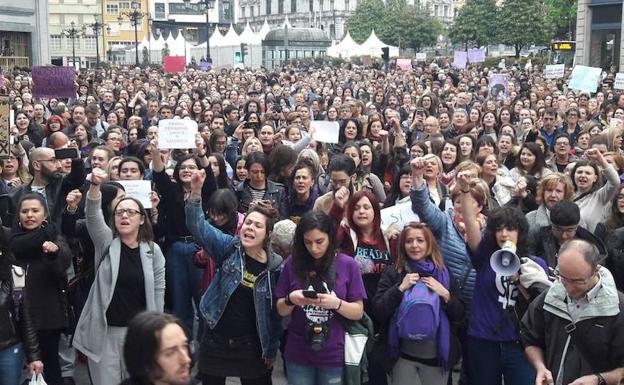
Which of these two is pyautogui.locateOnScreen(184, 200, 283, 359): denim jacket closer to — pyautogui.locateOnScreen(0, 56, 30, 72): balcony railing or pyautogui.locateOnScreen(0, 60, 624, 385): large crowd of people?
pyautogui.locateOnScreen(0, 60, 624, 385): large crowd of people

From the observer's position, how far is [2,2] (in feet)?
112

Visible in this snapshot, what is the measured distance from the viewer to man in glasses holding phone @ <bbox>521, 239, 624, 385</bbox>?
4223 millimetres

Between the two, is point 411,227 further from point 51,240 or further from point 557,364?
point 51,240

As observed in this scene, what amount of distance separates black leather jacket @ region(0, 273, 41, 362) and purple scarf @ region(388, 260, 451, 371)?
2.22 metres

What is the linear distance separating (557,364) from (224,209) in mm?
2887

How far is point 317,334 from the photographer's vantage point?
5.11 m

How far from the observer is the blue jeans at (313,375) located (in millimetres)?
5191

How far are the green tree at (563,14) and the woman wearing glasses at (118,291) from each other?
216 ft

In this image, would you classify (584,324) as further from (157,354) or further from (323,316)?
(157,354)

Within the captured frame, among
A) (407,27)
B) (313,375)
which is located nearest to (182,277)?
(313,375)

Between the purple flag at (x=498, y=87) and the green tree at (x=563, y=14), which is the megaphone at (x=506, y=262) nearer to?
the purple flag at (x=498, y=87)

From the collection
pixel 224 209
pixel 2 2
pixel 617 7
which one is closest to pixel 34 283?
pixel 224 209

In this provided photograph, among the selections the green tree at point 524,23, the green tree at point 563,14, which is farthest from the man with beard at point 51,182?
the green tree at point 563,14

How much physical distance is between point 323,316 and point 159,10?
414 ft
